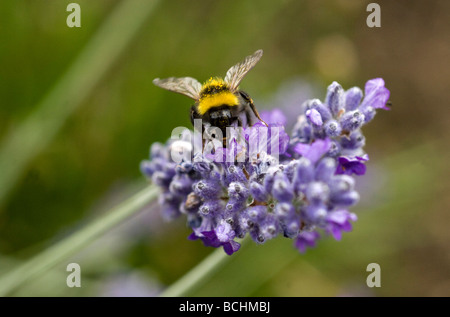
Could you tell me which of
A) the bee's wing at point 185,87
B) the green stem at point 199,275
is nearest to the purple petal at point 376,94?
the bee's wing at point 185,87

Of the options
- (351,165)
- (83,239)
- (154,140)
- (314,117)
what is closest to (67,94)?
(154,140)

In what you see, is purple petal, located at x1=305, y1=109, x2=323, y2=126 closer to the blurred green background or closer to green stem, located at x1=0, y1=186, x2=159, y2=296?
green stem, located at x1=0, y1=186, x2=159, y2=296

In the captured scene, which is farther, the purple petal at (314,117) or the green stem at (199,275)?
the green stem at (199,275)

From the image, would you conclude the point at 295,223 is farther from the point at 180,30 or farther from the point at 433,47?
the point at 433,47

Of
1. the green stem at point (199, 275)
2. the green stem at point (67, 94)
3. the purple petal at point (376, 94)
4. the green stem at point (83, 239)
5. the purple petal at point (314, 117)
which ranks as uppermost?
the green stem at point (67, 94)

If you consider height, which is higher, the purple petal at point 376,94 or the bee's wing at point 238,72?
the bee's wing at point 238,72

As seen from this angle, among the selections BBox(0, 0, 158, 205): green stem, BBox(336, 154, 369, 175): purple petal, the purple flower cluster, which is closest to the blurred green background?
BBox(0, 0, 158, 205): green stem

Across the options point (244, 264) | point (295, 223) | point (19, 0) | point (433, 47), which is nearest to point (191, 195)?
point (295, 223)

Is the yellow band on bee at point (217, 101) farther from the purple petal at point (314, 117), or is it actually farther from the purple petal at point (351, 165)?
the purple petal at point (351, 165)
